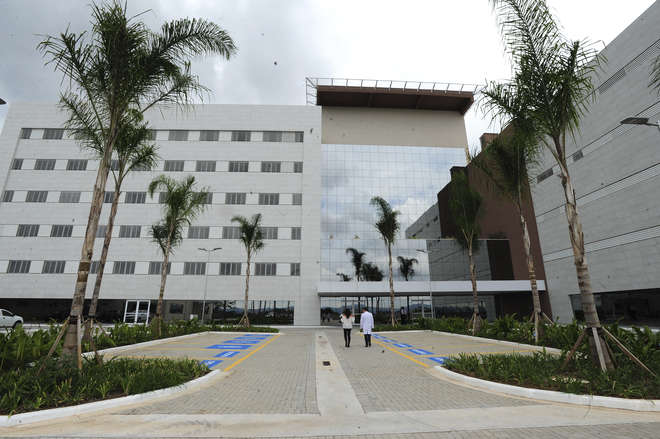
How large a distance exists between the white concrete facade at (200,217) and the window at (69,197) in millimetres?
458

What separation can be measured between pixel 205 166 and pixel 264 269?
15282 mm

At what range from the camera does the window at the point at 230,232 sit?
3850 centimetres

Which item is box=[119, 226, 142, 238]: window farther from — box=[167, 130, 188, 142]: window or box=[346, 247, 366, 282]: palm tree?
box=[346, 247, 366, 282]: palm tree

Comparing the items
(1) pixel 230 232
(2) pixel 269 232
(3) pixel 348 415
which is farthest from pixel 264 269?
(3) pixel 348 415

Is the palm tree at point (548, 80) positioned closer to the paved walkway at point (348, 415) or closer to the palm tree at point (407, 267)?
the paved walkway at point (348, 415)

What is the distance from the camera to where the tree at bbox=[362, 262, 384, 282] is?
39.8m

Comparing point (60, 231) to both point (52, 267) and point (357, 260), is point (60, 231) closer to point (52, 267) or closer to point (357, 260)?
point (52, 267)

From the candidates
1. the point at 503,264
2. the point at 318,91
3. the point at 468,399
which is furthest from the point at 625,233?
the point at 318,91

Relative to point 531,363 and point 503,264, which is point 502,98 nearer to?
point 531,363

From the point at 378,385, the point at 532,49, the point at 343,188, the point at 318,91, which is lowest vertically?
the point at 378,385

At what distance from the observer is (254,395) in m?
6.49

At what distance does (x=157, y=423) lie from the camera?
4.84 meters

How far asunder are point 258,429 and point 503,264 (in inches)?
1584

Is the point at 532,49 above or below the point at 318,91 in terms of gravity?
below
